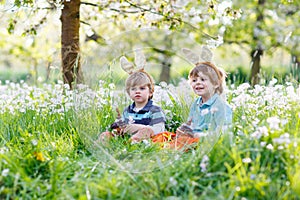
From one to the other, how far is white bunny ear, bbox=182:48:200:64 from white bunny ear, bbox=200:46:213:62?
85mm

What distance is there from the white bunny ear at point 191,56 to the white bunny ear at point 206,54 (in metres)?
0.08

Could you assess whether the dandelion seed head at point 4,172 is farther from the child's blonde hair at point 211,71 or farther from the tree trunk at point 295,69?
the tree trunk at point 295,69

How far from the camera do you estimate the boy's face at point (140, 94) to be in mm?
4777

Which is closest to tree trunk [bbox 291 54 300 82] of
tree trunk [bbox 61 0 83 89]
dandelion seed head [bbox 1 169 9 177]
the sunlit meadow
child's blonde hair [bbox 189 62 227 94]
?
child's blonde hair [bbox 189 62 227 94]

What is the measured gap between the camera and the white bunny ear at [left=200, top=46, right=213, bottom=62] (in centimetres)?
440

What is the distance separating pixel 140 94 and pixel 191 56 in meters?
0.60

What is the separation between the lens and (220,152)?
3213 mm

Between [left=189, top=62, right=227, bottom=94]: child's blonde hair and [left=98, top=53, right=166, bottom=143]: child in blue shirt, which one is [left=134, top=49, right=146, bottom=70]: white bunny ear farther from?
[left=189, top=62, right=227, bottom=94]: child's blonde hair

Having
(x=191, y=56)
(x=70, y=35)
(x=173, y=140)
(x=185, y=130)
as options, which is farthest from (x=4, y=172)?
(x=70, y=35)

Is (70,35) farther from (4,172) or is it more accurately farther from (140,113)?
(4,172)

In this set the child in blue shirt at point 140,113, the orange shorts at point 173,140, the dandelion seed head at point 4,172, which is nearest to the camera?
the dandelion seed head at point 4,172

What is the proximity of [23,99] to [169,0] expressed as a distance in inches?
76.2

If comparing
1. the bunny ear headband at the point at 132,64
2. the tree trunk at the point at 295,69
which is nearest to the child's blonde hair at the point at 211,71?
the bunny ear headband at the point at 132,64

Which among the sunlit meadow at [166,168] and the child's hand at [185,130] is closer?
the sunlit meadow at [166,168]
